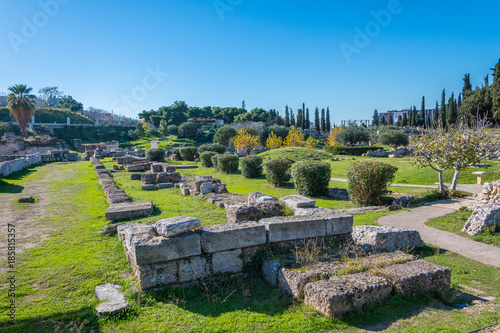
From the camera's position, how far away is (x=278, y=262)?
5.18 m

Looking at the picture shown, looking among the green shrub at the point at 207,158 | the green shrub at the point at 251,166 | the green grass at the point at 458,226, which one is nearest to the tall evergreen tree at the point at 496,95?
the green shrub at the point at 251,166

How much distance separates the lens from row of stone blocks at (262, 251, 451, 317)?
161 inches

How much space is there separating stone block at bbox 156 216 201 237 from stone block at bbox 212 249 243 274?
67 cm

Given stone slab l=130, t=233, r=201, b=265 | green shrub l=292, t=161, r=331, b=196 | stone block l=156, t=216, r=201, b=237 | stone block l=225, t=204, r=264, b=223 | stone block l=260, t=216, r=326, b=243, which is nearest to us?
stone slab l=130, t=233, r=201, b=265

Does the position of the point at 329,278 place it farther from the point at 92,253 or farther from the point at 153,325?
A: the point at 92,253

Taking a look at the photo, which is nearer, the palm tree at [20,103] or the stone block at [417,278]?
the stone block at [417,278]

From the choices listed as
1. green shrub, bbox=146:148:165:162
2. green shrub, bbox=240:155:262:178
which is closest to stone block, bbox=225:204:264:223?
green shrub, bbox=240:155:262:178

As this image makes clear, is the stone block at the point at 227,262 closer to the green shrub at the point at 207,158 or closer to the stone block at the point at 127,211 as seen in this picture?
the stone block at the point at 127,211

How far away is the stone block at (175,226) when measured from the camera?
4.93 m

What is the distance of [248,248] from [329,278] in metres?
1.59

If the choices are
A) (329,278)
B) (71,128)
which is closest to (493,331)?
(329,278)

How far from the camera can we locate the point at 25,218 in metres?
9.40

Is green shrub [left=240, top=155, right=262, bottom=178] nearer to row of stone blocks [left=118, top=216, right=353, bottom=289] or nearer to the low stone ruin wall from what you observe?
the low stone ruin wall

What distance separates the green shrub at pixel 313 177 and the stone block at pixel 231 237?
8.19m
